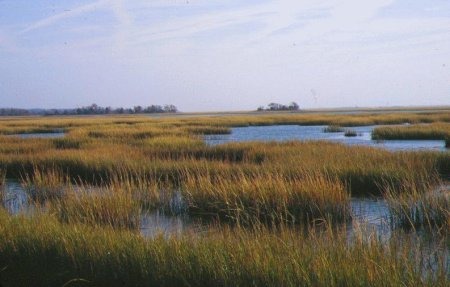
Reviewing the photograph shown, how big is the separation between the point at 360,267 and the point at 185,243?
2.21 meters

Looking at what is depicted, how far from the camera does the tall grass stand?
557cm

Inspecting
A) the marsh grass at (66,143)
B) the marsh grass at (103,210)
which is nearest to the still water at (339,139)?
the marsh grass at (66,143)

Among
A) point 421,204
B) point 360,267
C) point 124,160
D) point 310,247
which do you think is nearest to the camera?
point 360,267

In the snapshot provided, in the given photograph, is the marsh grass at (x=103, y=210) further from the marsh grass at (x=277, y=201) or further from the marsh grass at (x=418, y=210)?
the marsh grass at (x=418, y=210)

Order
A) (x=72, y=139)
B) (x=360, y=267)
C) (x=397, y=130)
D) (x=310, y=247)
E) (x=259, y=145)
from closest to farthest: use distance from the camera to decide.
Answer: (x=360, y=267), (x=310, y=247), (x=259, y=145), (x=72, y=139), (x=397, y=130)

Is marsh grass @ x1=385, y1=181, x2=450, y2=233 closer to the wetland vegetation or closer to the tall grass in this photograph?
the wetland vegetation

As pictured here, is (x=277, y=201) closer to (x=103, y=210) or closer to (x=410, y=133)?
(x=103, y=210)

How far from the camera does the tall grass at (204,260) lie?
18.3ft

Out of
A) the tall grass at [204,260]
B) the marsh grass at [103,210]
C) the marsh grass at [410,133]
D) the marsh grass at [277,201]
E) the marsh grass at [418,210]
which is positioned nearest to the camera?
the tall grass at [204,260]

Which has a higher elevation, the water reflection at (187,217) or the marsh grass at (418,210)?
the marsh grass at (418,210)

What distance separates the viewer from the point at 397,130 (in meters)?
31.8

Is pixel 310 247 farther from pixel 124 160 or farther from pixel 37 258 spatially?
pixel 124 160


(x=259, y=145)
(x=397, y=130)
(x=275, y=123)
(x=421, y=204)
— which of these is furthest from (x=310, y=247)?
(x=275, y=123)

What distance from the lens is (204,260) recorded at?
20.5 feet
